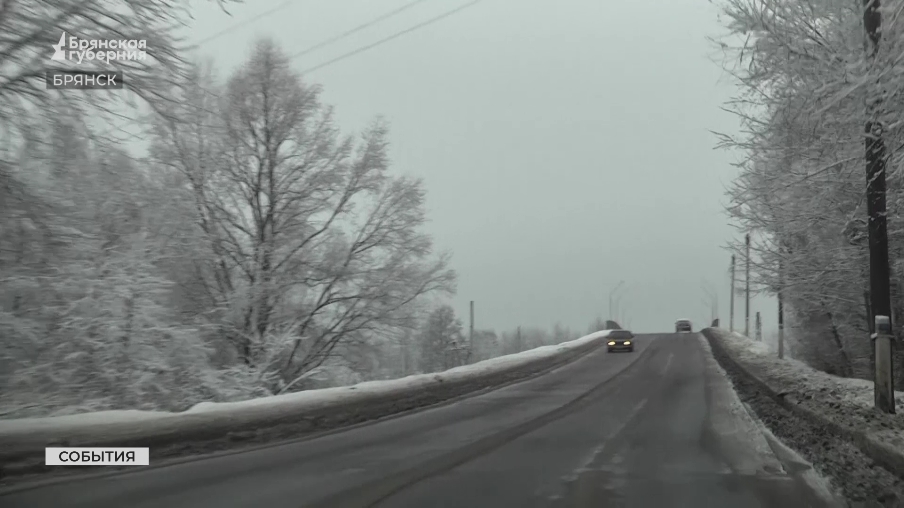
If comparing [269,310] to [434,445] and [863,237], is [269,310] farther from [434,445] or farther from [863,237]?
[863,237]

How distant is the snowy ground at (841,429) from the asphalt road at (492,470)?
433 millimetres

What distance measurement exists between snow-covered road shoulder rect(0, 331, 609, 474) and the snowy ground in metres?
6.84

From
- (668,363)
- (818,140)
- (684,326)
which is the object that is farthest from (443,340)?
(818,140)

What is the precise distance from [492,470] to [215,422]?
432 centimetres

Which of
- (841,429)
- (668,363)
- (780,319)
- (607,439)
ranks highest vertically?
(780,319)

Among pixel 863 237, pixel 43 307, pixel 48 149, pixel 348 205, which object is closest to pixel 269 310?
pixel 348 205

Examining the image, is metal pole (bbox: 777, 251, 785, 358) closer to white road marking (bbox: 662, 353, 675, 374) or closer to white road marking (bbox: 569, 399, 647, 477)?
white road marking (bbox: 662, 353, 675, 374)

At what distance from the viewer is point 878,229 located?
1178cm

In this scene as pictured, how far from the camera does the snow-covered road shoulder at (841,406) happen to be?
8.27 metres

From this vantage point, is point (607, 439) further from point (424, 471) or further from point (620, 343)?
point (620, 343)

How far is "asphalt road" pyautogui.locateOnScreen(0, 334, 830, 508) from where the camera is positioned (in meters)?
6.64

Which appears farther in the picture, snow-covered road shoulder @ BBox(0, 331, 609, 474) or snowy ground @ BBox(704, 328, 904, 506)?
snow-covered road shoulder @ BBox(0, 331, 609, 474)

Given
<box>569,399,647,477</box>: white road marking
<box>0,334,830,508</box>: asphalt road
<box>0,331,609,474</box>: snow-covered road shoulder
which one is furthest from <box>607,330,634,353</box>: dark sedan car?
<box>0,334,830,508</box>: asphalt road

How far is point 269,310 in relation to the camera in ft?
77.3
